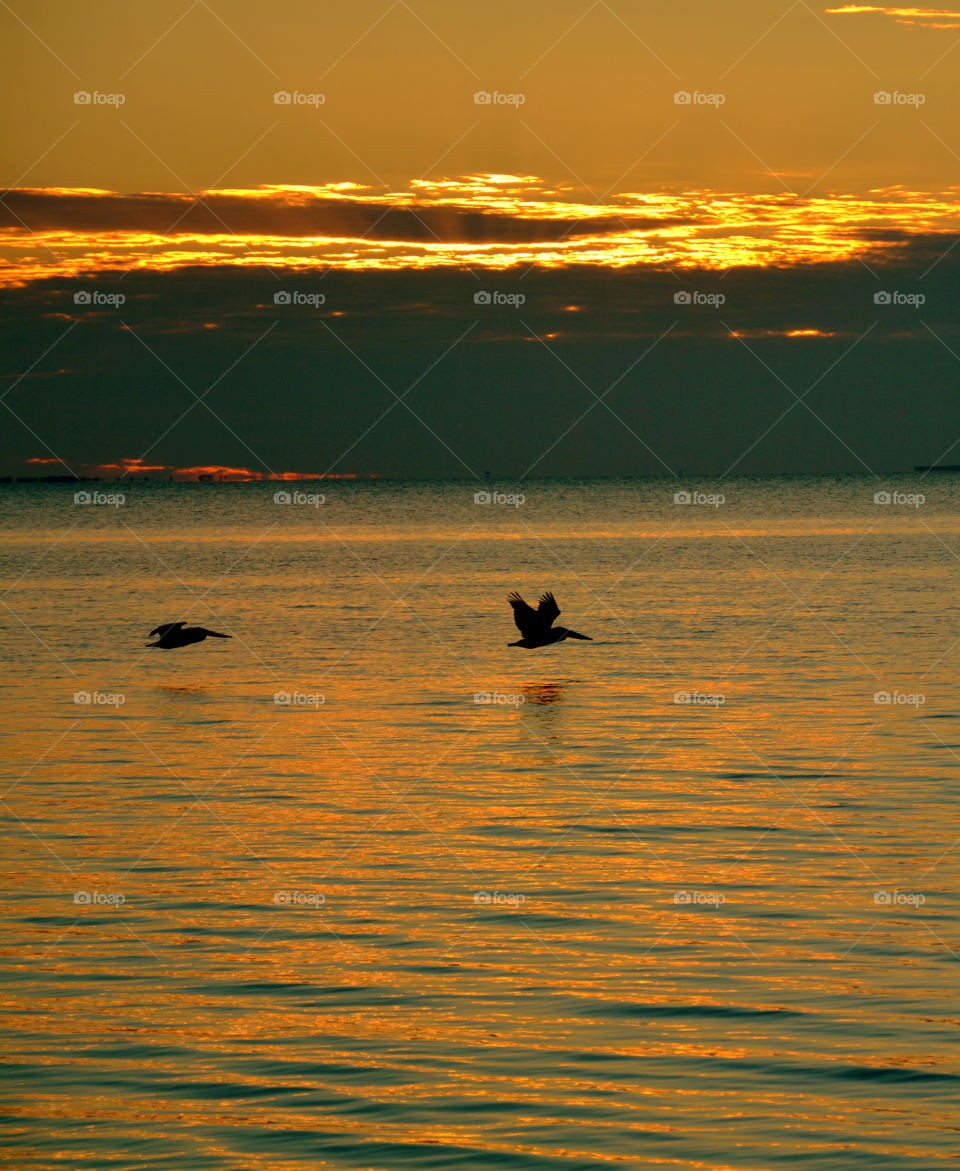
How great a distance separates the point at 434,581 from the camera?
5194cm

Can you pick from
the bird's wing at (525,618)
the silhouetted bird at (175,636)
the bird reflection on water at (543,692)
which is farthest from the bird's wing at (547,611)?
the silhouetted bird at (175,636)

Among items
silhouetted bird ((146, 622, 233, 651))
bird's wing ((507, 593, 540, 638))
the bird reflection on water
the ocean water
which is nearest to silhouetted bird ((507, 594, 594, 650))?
bird's wing ((507, 593, 540, 638))

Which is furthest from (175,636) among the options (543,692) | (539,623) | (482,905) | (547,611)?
(482,905)

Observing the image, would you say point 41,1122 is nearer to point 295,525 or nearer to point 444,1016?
point 444,1016

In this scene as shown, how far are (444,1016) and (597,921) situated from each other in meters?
2.48

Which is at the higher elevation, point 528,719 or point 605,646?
point 605,646

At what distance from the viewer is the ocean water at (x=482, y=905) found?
29.9 feet

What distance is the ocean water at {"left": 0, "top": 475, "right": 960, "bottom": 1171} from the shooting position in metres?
9.12

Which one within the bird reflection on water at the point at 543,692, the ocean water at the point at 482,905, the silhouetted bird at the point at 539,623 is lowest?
the ocean water at the point at 482,905

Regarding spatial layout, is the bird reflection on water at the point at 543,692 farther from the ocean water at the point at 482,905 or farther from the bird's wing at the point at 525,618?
the bird's wing at the point at 525,618

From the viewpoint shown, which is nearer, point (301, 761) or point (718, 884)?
point (718, 884)

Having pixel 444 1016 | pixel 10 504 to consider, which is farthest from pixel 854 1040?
pixel 10 504

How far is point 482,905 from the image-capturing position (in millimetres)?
13336

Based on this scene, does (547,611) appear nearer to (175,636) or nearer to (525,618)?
(525,618)
